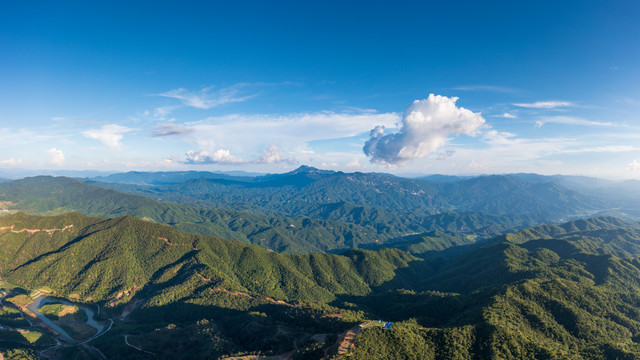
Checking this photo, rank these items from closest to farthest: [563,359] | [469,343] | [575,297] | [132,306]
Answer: [563,359]
[469,343]
[575,297]
[132,306]

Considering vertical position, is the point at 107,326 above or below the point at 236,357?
below

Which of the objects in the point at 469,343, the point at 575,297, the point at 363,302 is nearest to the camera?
the point at 469,343

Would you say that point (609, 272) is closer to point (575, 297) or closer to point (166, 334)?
point (575, 297)

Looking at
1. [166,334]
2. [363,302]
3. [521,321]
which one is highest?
[521,321]

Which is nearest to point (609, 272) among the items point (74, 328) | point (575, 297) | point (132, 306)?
point (575, 297)

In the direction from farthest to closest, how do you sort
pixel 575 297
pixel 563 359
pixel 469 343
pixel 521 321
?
pixel 575 297, pixel 521 321, pixel 469 343, pixel 563 359

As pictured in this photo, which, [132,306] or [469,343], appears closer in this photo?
[469,343]

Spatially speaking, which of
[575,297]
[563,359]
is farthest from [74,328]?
[575,297]

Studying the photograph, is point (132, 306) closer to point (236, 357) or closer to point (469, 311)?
point (236, 357)

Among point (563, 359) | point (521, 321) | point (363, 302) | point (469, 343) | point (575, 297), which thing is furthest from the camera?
point (363, 302)
